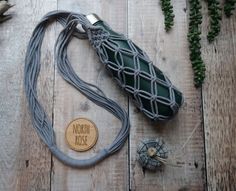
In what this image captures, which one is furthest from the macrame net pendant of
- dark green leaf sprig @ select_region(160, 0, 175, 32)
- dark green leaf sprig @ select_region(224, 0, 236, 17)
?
dark green leaf sprig @ select_region(224, 0, 236, 17)

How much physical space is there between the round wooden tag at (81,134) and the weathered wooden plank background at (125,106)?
2 cm

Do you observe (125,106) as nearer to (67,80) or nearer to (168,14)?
(67,80)

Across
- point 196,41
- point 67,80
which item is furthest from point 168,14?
point 67,80

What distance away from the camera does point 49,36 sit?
1089 millimetres

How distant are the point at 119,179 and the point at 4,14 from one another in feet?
1.89

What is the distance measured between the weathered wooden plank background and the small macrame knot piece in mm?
24

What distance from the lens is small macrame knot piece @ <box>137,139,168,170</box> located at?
3.10 feet

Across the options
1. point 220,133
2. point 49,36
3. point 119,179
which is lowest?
point 119,179

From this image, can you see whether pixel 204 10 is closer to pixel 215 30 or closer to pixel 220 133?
pixel 215 30

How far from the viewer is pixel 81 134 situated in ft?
3.26

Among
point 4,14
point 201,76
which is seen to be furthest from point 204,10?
point 4,14

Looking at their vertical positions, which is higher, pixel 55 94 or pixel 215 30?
pixel 215 30

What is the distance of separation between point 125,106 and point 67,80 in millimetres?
174

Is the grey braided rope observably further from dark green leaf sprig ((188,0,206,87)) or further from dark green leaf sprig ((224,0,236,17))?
dark green leaf sprig ((224,0,236,17))
